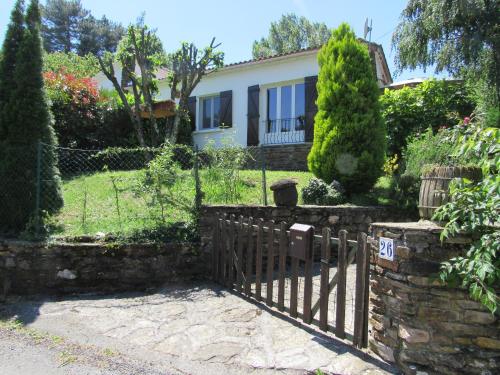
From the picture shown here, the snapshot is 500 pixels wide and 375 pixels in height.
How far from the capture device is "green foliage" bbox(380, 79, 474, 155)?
10930 mm

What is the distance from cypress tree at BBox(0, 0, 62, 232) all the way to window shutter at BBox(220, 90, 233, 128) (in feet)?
28.6

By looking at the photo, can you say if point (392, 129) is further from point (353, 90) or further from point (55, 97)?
point (55, 97)

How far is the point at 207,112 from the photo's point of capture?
647 inches

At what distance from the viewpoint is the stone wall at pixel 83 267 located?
19.4ft

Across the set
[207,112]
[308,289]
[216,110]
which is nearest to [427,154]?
[308,289]

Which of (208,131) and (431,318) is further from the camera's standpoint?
(208,131)

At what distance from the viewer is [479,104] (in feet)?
30.9

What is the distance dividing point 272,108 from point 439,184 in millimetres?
11214

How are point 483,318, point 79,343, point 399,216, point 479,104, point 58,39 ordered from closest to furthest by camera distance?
point 483,318
point 79,343
point 399,216
point 479,104
point 58,39

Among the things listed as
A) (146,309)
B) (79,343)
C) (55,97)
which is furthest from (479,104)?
(55,97)

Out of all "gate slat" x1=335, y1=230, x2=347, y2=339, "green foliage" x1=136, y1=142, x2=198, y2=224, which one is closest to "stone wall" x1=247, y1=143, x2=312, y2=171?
"green foliage" x1=136, y1=142, x2=198, y2=224

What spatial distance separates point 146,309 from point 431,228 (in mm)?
3482

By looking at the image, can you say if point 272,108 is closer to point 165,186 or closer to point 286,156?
point 286,156

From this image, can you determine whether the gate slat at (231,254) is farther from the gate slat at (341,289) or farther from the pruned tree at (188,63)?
the pruned tree at (188,63)
